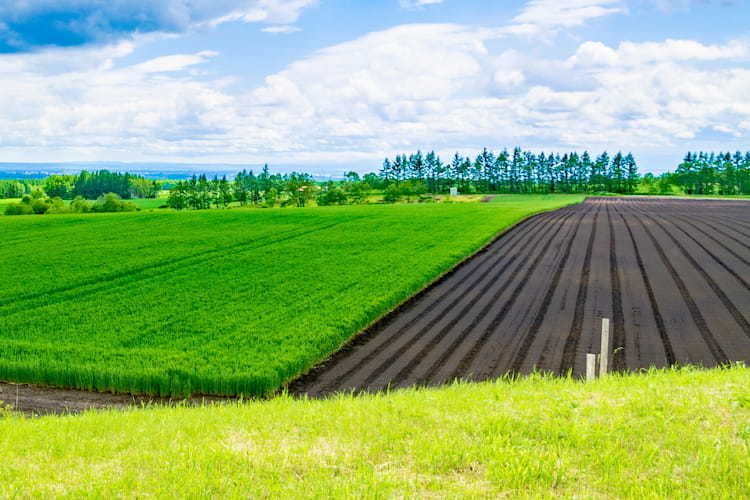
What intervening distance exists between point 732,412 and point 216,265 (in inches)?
1058

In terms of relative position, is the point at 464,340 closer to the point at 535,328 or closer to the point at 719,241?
the point at 535,328

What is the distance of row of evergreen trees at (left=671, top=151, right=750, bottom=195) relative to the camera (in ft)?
531

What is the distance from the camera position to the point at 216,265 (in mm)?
31109

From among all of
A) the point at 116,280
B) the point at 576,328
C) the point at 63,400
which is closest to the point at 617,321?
the point at 576,328

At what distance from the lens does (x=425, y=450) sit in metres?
7.20

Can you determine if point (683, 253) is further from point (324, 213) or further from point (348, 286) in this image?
point (324, 213)

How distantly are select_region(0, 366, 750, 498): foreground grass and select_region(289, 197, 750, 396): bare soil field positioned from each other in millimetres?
5437

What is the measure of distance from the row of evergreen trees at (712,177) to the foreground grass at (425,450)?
7139 inches

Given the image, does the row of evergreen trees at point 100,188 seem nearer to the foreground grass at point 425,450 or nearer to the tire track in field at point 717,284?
the tire track in field at point 717,284

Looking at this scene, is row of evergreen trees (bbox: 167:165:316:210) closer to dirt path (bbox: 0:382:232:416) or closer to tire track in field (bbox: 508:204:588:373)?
tire track in field (bbox: 508:204:588:373)

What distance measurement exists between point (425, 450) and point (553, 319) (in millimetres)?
13523

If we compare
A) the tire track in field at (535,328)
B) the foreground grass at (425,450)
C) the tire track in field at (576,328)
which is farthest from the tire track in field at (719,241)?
the foreground grass at (425,450)

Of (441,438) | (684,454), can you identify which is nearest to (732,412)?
(684,454)

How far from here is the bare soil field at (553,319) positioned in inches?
599
